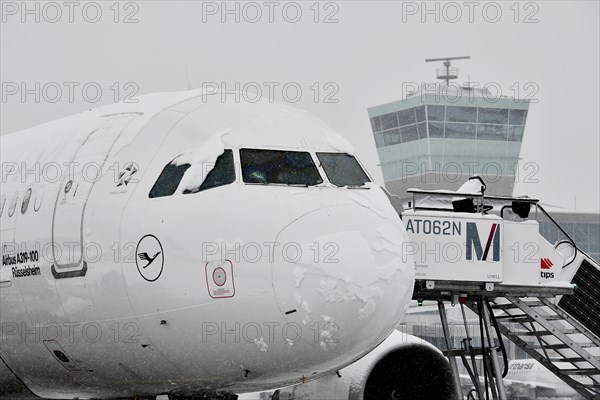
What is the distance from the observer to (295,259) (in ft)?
34.1

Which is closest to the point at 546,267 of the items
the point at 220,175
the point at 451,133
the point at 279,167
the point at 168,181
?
the point at 279,167

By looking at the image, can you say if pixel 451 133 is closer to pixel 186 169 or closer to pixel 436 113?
pixel 436 113

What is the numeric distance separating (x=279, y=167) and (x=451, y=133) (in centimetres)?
8748

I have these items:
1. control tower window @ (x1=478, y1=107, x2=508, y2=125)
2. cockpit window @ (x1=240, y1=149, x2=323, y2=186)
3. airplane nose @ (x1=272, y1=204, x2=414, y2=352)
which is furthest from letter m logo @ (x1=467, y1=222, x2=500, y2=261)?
control tower window @ (x1=478, y1=107, x2=508, y2=125)

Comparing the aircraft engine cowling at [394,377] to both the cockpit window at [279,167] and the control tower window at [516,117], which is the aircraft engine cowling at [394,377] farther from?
the control tower window at [516,117]

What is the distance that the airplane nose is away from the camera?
33.9 ft

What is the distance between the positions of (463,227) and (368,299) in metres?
4.15

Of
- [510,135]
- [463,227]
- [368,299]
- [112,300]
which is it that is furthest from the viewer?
[510,135]

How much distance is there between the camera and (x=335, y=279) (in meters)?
10.3

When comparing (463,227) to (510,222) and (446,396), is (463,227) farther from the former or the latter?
(446,396)

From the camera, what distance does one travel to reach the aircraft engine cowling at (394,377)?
14680 mm

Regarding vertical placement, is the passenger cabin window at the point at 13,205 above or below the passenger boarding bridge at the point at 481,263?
above

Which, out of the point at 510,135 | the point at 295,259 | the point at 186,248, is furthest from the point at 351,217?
the point at 510,135

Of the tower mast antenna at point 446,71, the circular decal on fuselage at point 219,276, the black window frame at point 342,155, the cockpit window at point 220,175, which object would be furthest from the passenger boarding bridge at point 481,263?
the tower mast antenna at point 446,71
